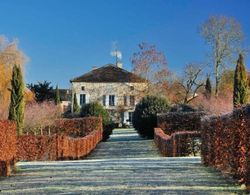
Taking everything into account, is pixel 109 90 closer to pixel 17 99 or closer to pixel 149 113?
pixel 149 113

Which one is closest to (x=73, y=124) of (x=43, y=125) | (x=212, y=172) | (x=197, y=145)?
(x=43, y=125)

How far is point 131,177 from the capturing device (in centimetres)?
1334

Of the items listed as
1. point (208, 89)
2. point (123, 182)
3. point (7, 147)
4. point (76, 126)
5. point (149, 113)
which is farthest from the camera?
point (208, 89)

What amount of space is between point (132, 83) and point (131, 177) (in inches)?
2472

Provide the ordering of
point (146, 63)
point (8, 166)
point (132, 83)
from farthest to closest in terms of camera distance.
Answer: point (132, 83) → point (146, 63) → point (8, 166)

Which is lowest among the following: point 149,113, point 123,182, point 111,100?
point 123,182

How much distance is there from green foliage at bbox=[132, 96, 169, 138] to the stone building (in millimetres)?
37630

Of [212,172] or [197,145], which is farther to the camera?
[197,145]

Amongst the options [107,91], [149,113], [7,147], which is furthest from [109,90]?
[7,147]

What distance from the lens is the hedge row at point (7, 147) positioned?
619 inches

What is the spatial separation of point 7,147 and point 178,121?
22.0 meters

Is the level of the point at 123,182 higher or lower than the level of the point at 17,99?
lower

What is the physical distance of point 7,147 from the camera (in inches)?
662

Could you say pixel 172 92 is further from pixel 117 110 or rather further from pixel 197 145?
pixel 197 145
